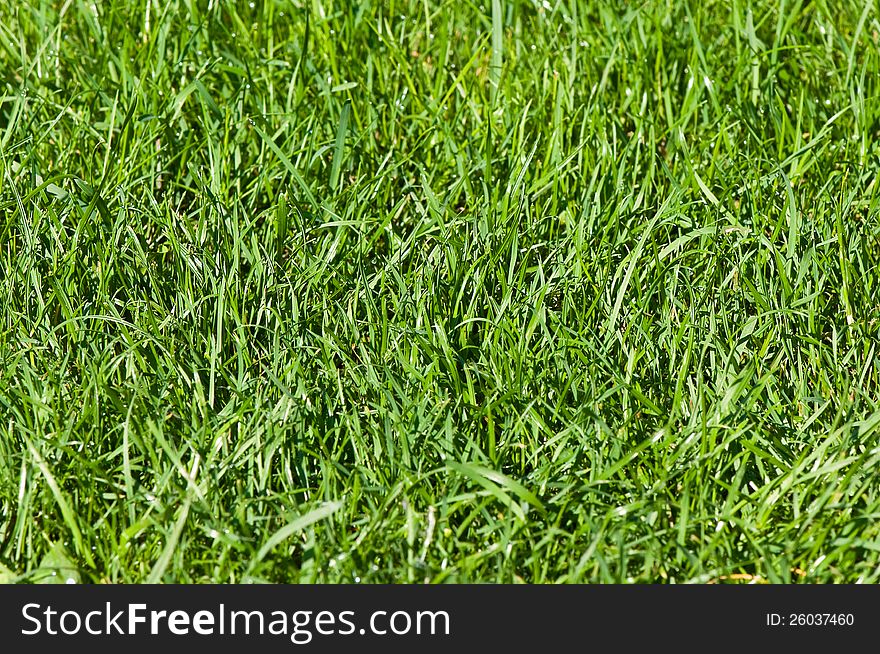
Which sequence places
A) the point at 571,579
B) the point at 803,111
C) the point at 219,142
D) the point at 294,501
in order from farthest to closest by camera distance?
the point at 803,111, the point at 219,142, the point at 294,501, the point at 571,579

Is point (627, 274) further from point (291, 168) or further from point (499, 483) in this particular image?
point (291, 168)

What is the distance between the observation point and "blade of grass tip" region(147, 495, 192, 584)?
1.95 m

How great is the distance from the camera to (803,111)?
3.22m

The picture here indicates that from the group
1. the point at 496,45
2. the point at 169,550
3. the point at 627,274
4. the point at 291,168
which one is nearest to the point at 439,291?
the point at 627,274

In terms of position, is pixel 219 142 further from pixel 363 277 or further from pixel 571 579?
pixel 571 579

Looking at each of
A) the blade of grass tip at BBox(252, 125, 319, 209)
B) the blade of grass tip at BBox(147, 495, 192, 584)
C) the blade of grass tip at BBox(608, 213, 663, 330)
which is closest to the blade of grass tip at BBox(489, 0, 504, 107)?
the blade of grass tip at BBox(252, 125, 319, 209)

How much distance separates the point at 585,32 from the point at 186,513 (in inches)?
86.1

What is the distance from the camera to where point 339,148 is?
116 inches

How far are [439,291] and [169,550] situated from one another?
3.14ft

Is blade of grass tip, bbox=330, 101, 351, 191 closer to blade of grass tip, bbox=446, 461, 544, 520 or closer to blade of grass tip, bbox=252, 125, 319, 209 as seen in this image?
blade of grass tip, bbox=252, 125, 319, 209

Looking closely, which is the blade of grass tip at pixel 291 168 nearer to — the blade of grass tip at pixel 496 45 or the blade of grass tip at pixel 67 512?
the blade of grass tip at pixel 496 45

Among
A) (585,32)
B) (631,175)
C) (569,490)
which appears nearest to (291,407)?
(569,490)

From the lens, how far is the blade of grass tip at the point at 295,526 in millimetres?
1958

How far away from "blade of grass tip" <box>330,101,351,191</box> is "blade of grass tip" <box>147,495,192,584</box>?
1220mm
